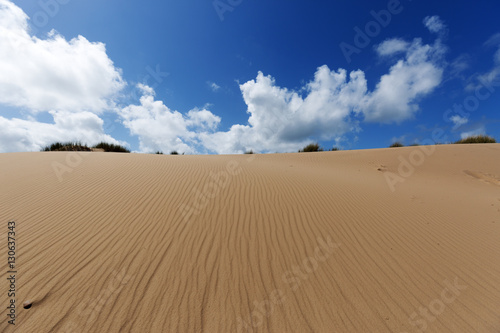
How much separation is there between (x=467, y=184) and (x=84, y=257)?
504 inches

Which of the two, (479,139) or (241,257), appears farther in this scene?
(479,139)

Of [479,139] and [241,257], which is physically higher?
[479,139]

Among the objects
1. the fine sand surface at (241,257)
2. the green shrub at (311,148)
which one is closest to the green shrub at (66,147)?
the fine sand surface at (241,257)

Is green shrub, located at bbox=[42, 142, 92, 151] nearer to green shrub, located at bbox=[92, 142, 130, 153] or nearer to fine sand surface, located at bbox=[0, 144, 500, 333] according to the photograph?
green shrub, located at bbox=[92, 142, 130, 153]

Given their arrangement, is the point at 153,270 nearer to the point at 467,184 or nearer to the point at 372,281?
the point at 372,281

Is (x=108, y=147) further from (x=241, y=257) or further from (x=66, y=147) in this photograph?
(x=241, y=257)

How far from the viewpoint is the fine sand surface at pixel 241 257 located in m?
2.24

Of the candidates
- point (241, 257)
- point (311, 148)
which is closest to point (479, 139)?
point (311, 148)

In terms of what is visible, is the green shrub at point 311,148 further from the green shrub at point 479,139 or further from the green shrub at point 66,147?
the green shrub at point 66,147

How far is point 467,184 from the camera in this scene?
7980 mm

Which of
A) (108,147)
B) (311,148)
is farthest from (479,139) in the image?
(108,147)

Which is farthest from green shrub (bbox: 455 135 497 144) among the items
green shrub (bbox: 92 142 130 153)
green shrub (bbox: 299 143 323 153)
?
green shrub (bbox: 92 142 130 153)

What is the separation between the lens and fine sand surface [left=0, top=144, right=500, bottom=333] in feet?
7.36

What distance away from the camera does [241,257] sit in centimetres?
308
